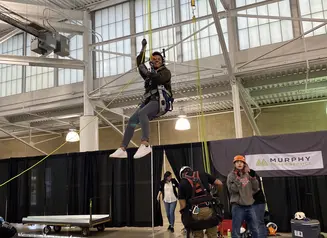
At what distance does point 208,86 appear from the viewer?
8.87 meters

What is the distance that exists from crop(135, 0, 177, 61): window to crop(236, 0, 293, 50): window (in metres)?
2.07

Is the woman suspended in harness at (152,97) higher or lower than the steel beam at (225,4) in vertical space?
lower

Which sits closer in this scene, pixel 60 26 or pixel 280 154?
pixel 280 154

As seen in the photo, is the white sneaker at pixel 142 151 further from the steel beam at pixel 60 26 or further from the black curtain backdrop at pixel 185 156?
the steel beam at pixel 60 26

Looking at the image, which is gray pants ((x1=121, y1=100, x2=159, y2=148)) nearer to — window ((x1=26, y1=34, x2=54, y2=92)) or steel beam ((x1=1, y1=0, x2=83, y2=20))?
steel beam ((x1=1, y1=0, x2=83, y2=20))

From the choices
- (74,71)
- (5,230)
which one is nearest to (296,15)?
(74,71)

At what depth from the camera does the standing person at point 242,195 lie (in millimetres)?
4461

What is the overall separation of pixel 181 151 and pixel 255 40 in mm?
3962

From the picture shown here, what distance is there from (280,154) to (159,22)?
5.89 meters

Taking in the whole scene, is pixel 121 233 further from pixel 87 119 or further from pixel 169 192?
pixel 87 119

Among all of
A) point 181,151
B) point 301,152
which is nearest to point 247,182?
point 301,152

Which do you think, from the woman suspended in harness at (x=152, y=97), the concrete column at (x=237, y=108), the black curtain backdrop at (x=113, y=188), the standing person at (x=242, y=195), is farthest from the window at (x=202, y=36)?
the woman suspended in harness at (x=152, y=97)

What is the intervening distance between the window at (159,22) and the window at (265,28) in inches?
81.7

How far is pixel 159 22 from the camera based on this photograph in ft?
33.3
